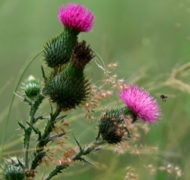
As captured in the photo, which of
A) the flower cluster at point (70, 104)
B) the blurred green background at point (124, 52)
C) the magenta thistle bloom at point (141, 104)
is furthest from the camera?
the blurred green background at point (124, 52)

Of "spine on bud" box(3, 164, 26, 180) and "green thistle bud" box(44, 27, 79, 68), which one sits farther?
"green thistle bud" box(44, 27, 79, 68)

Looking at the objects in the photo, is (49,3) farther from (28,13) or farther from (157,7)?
(157,7)

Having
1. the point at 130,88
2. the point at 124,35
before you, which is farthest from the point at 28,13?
the point at 130,88

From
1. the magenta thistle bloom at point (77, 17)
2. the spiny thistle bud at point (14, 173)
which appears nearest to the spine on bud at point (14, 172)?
the spiny thistle bud at point (14, 173)

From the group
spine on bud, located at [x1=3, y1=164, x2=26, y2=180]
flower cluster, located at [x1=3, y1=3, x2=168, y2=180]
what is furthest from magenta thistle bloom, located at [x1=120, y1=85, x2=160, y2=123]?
spine on bud, located at [x1=3, y1=164, x2=26, y2=180]

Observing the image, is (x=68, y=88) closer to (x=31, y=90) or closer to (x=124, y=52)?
(x=31, y=90)

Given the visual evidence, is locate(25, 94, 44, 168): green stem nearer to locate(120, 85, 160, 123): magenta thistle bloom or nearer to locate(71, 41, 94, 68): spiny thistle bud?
locate(71, 41, 94, 68): spiny thistle bud

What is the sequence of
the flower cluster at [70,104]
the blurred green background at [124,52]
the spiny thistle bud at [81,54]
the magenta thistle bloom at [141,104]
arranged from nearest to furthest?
1. the flower cluster at [70,104]
2. the spiny thistle bud at [81,54]
3. the magenta thistle bloom at [141,104]
4. the blurred green background at [124,52]

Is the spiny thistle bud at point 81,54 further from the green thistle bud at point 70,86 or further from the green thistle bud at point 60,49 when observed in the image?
the green thistle bud at point 60,49
